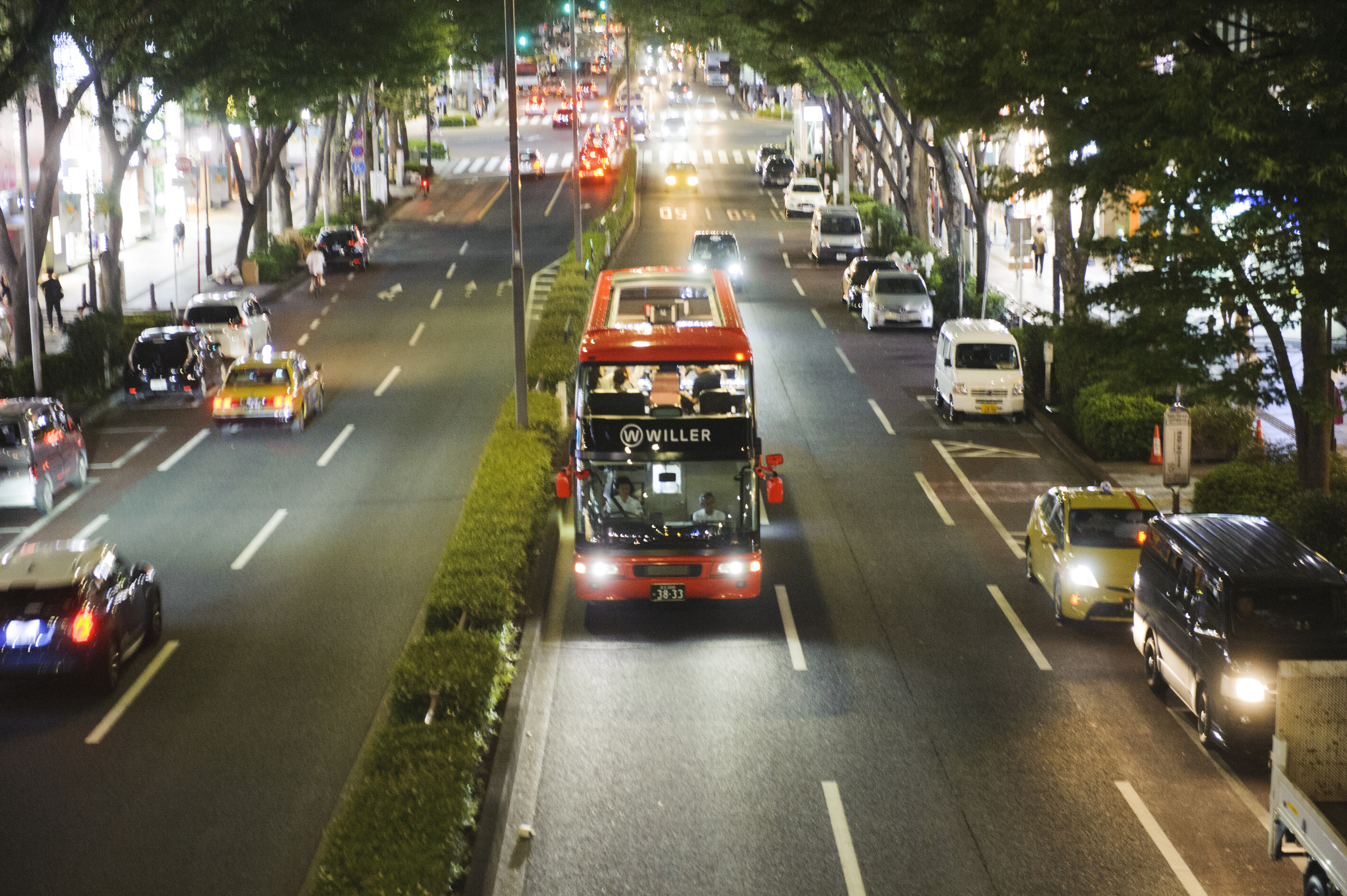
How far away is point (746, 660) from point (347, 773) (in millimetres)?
5249

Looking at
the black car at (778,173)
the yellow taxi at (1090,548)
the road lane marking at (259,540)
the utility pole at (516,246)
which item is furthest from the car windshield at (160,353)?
the black car at (778,173)

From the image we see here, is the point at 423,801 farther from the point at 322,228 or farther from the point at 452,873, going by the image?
the point at 322,228

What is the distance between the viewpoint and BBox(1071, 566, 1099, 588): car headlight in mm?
18062

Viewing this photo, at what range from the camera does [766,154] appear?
85.2m

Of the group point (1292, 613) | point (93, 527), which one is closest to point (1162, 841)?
point (1292, 613)

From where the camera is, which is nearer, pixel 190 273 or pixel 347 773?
pixel 347 773

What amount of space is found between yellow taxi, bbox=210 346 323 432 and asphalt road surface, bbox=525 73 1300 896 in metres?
11.2

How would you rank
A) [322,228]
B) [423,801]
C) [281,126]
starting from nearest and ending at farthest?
[423,801] → [281,126] → [322,228]

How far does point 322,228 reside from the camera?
57.4 m

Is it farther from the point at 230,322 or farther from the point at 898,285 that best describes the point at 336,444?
the point at 898,285

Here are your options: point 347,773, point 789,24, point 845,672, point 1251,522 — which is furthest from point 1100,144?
point 789,24

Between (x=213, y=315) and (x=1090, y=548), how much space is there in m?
26.4

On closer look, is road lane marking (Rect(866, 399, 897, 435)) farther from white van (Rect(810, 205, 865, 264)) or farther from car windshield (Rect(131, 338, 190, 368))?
white van (Rect(810, 205, 865, 264))

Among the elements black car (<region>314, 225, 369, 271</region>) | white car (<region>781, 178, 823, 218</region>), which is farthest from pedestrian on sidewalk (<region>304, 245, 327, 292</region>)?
white car (<region>781, 178, 823, 218</region>)
